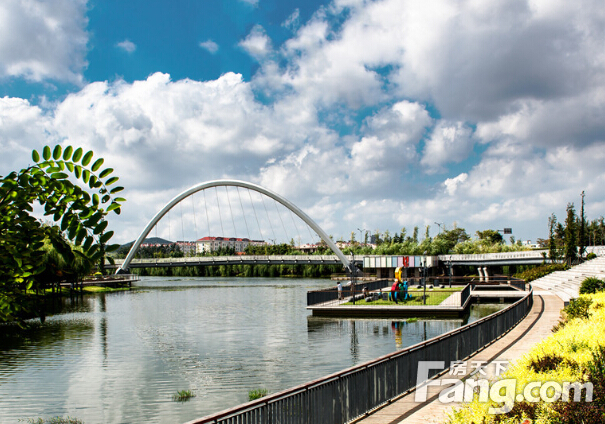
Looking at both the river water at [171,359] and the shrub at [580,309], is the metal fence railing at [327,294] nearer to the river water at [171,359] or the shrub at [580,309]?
the river water at [171,359]

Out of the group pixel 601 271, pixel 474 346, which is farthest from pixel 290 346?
pixel 601 271

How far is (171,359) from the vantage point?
22.7 m

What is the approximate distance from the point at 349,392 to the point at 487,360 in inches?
282

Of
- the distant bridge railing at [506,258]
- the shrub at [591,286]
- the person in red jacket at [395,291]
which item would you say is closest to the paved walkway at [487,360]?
the shrub at [591,286]

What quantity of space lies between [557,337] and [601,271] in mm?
43705

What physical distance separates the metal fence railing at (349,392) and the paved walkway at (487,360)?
1.17 ft

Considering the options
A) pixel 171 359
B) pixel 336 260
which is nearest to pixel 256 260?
pixel 336 260

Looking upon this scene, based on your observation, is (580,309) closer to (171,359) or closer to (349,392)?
(349,392)

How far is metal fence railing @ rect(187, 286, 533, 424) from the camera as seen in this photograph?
7824 mm

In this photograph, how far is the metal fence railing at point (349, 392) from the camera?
7.82 meters

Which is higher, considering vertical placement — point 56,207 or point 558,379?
point 56,207

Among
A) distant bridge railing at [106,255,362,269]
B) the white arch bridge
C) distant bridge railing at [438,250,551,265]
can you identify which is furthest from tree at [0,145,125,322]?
distant bridge railing at [106,255,362,269]

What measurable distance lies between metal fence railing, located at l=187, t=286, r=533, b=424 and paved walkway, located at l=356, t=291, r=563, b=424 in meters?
0.36

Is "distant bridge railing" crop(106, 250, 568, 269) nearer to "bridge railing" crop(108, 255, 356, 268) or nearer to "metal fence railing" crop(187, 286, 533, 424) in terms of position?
"bridge railing" crop(108, 255, 356, 268)
